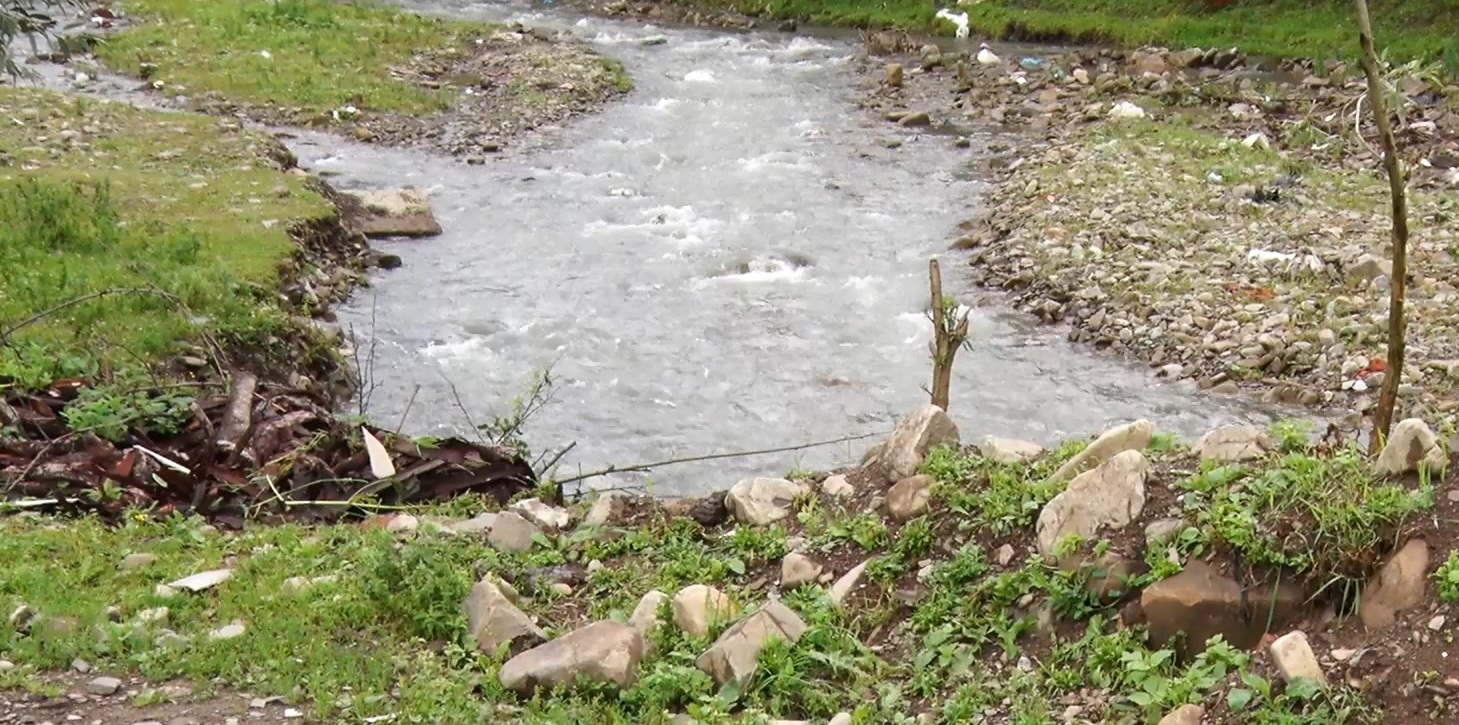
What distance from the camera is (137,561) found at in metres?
7.04

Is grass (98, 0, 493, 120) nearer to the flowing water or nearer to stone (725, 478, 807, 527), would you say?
the flowing water

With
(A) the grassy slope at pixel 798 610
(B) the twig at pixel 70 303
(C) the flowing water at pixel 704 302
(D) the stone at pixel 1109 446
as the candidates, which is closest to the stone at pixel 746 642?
(A) the grassy slope at pixel 798 610

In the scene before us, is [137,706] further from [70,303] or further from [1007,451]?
[70,303]

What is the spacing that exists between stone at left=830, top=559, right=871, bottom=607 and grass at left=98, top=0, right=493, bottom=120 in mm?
18685

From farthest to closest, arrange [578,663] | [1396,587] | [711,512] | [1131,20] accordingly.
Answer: [1131,20] → [711,512] → [578,663] → [1396,587]

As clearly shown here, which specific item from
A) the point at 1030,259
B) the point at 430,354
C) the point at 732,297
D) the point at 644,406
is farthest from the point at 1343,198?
the point at 430,354

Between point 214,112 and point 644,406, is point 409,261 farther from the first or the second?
point 214,112

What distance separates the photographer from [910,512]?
684 centimetres

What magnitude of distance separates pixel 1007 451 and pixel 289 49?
22530 mm

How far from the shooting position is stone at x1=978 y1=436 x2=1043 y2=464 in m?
7.20

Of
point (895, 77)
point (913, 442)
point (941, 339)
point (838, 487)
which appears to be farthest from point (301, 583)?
point (895, 77)

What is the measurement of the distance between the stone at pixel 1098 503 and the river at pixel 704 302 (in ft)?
13.4

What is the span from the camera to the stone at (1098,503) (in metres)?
6.01

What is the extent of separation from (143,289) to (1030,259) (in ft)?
31.3
